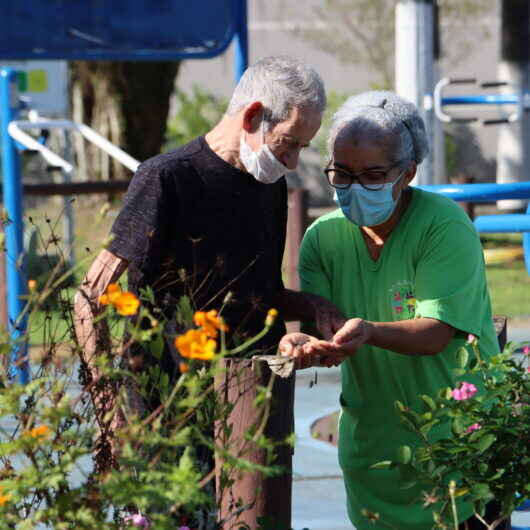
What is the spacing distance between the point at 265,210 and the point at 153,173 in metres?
0.30

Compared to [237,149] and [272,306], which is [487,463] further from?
[237,149]

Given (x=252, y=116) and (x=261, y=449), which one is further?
(x=252, y=116)

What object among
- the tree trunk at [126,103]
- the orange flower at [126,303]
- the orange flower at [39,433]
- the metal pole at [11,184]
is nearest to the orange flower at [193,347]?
the orange flower at [126,303]

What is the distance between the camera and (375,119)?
2844 millimetres

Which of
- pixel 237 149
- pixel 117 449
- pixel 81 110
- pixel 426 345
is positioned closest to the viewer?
pixel 117 449

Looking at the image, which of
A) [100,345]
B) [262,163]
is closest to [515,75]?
[262,163]

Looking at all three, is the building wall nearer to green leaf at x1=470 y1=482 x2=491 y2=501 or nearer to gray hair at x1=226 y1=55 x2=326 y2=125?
gray hair at x1=226 y1=55 x2=326 y2=125

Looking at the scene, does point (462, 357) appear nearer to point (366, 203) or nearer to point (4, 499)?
point (366, 203)

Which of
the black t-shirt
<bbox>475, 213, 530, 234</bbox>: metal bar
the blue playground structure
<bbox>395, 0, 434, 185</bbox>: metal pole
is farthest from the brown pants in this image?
<bbox>395, 0, 434, 185</bbox>: metal pole

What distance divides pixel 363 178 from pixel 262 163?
242 millimetres

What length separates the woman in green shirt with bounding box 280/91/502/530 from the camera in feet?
9.32

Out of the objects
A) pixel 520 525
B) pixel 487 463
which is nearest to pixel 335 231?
pixel 487 463

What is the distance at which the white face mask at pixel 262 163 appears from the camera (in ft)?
9.66

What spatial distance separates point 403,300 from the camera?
293cm
